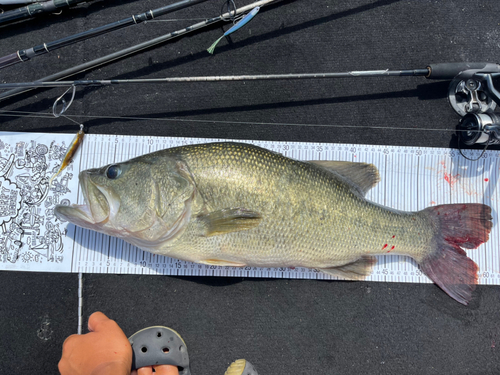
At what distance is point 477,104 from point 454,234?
0.97 metres

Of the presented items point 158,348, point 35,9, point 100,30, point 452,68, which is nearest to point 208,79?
point 100,30

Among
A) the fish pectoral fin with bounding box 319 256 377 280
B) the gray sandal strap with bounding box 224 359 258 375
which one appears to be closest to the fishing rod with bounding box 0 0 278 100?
the fish pectoral fin with bounding box 319 256 377 280

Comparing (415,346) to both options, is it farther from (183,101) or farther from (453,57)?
(183,101)

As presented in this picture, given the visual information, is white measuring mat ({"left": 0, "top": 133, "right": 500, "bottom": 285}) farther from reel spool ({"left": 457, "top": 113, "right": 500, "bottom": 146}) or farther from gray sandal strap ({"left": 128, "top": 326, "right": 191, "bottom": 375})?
gray sandal strap ({"left": 128, "top": 326, "right": 191, "bottom": 375})

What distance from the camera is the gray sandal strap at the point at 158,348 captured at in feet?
6.42

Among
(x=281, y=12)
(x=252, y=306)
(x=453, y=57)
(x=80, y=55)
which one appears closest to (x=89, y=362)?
(x=252, y=306)

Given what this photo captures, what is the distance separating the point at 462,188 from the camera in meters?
2.13

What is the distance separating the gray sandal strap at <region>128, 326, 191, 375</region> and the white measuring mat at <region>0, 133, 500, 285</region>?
1.32 feet

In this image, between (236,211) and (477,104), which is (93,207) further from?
(477,104)

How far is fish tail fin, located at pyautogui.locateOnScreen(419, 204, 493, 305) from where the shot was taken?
1.92 meters

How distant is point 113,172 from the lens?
162cm

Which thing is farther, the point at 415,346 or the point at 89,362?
the point at 415,346

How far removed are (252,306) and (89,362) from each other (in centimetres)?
108

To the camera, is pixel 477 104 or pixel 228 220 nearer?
pixel 228 220
